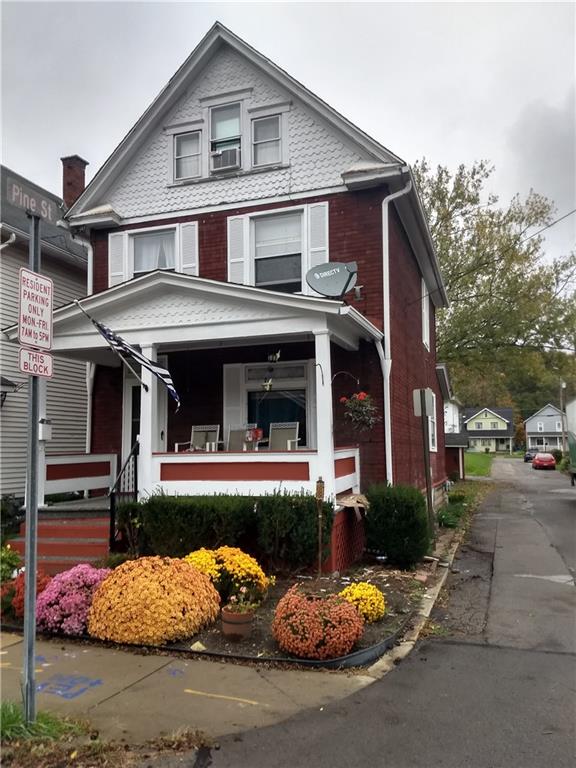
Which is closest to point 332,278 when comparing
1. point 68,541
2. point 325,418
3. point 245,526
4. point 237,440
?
point 325,418

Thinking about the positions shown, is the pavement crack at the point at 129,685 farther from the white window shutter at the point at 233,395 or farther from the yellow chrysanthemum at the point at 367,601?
the white window shutter at the point at 233,395

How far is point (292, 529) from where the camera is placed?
8.04m

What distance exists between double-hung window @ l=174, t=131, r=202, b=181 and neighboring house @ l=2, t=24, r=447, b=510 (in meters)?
0.04

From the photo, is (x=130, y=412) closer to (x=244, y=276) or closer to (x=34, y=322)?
(x=244, y=276)

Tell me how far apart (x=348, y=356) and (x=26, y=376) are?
20.8 ft

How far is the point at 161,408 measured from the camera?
11891mm

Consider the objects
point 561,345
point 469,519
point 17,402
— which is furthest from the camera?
point 561,345

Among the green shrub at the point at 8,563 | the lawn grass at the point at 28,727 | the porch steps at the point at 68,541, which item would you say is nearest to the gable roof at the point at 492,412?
the porch steps at the point at 68,541

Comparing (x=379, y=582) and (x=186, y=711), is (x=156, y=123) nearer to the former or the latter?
(x=379, y=582)

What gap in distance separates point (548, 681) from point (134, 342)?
24.4 feet

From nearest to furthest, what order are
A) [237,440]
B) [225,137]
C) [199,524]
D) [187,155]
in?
[199,524] → [237,440] → [225,137] → [187,155]

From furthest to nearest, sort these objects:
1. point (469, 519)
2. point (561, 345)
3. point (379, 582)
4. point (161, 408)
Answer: point (561, 345), point (469, 519), point (161, 408), point (379, 582)

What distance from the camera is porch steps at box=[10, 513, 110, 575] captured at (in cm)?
877

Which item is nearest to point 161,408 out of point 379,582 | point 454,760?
point 379,582
